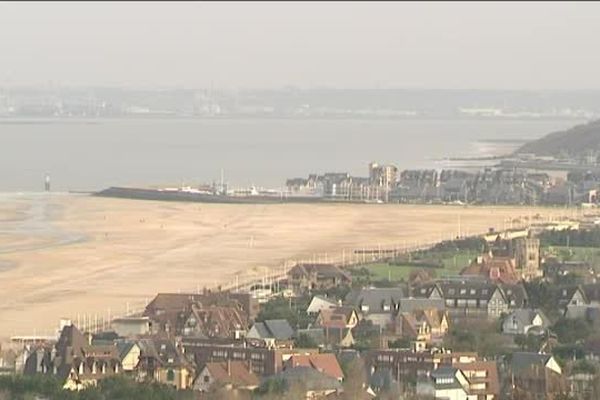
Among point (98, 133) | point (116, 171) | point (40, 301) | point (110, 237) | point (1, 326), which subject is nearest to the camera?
point (1, 326)

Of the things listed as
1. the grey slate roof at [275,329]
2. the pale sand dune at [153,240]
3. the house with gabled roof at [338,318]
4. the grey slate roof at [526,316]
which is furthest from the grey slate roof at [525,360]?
the pale sand dune at [153,240]

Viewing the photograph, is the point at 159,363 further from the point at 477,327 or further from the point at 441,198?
the point at 441,198

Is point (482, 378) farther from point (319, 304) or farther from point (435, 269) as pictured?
point (435, 269)

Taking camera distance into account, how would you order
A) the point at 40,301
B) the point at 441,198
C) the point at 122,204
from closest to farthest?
the point at 40,301, the point at 122,204, the point at 441,198

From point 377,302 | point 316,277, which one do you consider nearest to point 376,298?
point 377,302

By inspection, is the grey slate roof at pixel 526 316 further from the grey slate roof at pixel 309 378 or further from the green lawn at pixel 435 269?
the green lawn at pixel 435 269

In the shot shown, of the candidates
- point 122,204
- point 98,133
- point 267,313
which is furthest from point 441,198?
point 98,133
